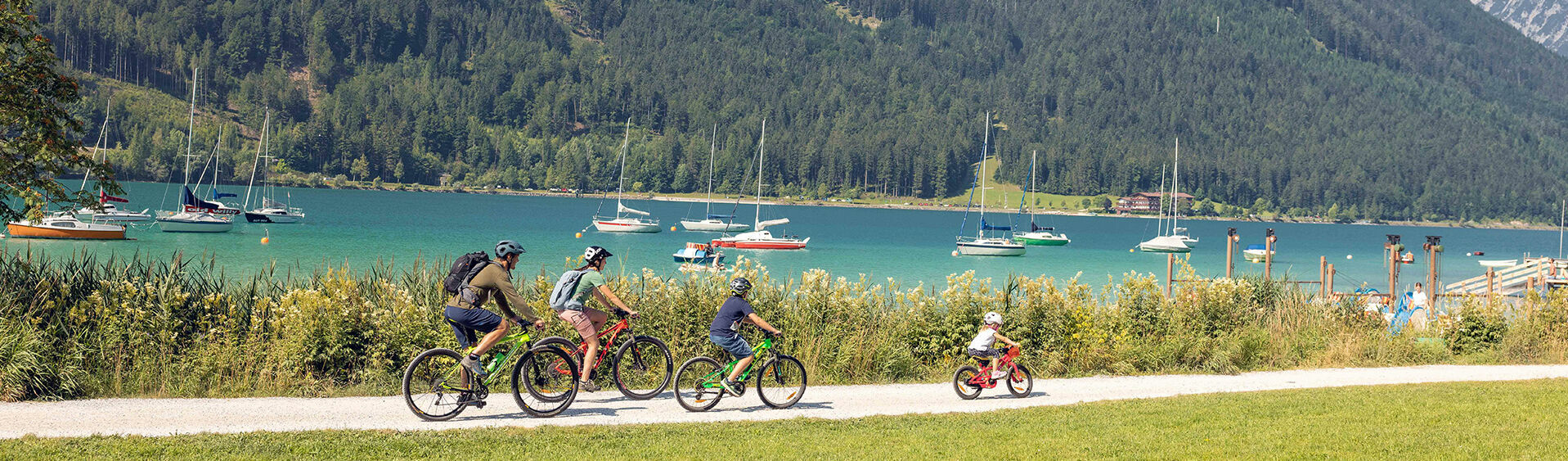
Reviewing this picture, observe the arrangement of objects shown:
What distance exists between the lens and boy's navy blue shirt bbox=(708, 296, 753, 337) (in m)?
11.1

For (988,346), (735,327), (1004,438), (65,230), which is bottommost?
(65,230)

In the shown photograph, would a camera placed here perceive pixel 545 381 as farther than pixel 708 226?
No

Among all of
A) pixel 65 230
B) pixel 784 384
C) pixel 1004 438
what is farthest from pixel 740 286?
pixel 65 230

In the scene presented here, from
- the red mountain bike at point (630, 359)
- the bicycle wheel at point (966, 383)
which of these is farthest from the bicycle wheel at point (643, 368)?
the bicycle wheel at point (966, 383)

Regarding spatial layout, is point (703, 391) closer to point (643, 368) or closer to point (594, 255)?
point (643, 368)

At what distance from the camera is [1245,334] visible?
17547mm

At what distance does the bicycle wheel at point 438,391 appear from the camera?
10.3 metres

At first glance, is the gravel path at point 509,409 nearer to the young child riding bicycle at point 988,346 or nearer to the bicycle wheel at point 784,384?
the bicycle wheel at point 784,384

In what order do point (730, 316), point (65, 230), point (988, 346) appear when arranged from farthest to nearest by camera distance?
point (65, 230) → point (988, 346) → point (730, 316)

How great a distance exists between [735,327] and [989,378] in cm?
354

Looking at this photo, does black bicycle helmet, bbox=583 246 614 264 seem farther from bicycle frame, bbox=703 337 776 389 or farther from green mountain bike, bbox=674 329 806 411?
bicycle frame, bbox=703 337 776 389

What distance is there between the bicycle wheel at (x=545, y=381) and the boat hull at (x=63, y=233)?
5636 centimetres

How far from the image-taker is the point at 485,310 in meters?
10.3

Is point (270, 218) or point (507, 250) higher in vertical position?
point (507, 250)
